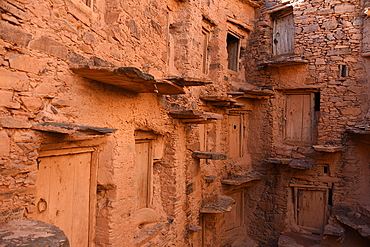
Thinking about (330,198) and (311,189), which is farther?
(311,189)

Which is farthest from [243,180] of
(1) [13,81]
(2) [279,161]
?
(1) [13,81]

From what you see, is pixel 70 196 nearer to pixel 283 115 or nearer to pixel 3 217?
pixel 3 217

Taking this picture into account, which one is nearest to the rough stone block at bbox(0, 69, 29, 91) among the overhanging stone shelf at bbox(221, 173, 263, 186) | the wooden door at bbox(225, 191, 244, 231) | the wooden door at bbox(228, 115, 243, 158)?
the overhanging stone shelf at bbox(221, 173, 263, 186)

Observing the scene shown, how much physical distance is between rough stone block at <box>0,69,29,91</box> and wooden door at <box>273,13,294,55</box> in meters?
8.05

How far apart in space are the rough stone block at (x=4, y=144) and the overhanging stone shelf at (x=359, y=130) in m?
7.39

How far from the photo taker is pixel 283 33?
9000 millimetres

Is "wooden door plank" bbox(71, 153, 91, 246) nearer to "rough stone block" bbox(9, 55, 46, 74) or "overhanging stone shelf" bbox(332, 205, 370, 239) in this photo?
"rough stone block" bbox(9, 55, 46, 74)

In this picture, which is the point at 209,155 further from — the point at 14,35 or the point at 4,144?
the point at 14,35

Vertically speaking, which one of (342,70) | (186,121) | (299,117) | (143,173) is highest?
(342,70)

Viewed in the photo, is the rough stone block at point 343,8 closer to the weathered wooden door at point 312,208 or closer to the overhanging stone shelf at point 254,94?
the overhanging stone shelf at point 254,94

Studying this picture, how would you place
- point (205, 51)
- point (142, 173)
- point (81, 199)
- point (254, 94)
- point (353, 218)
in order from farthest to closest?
point (254, 94)
point (205, 51)
point (353, 218)
point (142, 173)
point (81, 199)

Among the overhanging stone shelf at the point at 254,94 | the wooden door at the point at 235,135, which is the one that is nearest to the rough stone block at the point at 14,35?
the overhanging stone shelf at the point at 254,94

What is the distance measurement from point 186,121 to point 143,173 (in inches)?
52.4

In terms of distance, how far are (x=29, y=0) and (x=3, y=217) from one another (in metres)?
1.83
